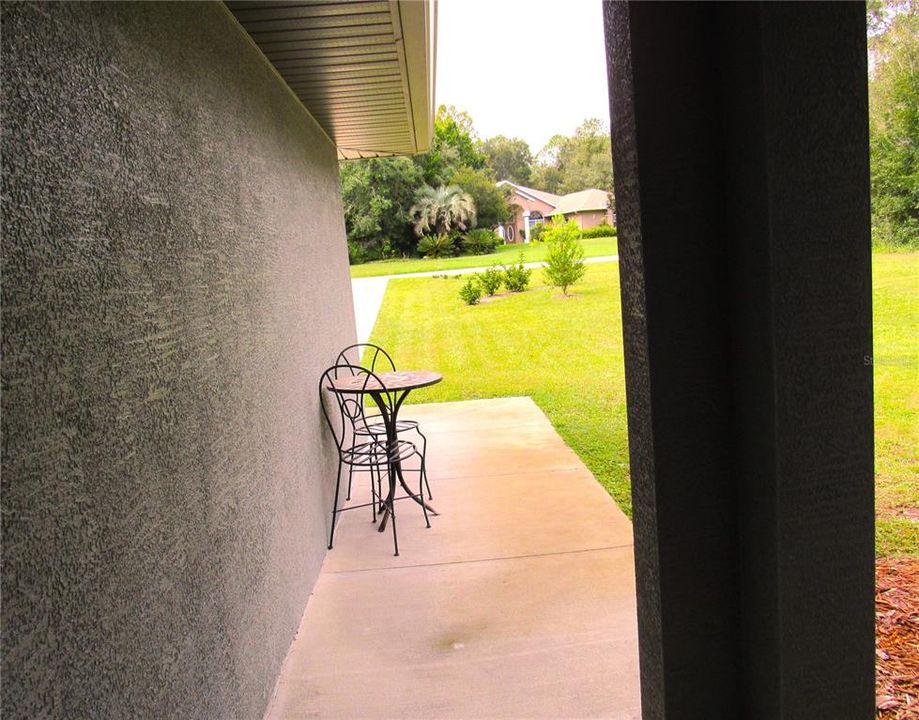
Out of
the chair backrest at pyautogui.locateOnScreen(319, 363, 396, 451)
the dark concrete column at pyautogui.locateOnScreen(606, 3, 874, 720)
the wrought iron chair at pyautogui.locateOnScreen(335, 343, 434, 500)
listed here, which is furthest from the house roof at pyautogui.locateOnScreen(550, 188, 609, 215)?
the dark concrete column at pyautogui.locateOnScreen(606, 3, 874, 720)

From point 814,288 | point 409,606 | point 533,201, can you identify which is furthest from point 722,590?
point 533,201

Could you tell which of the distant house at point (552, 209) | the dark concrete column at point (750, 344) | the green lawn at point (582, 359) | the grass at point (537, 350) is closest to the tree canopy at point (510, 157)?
the distant house at point (552, 209)

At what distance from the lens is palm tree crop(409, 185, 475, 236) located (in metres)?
26.9

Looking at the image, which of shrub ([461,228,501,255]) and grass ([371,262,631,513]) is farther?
shrub ([461,228,501,255])

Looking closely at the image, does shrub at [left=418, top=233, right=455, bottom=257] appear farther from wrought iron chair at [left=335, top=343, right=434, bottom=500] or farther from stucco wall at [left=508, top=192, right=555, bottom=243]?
wrought iron chair at [left=335, top=343, right=434, bottom=500]

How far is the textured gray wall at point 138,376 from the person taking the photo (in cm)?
111

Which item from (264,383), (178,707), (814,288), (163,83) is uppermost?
(163,83)

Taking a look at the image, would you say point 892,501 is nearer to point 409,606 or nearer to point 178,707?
point 409,606

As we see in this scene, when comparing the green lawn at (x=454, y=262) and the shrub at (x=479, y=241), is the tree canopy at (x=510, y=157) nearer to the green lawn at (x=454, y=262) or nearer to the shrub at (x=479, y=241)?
the green lawn at (x=454, y=262)

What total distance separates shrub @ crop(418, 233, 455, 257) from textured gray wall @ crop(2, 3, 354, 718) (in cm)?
2417

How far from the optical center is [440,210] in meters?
27.0

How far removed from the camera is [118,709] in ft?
4.26

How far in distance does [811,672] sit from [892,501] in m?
4.15

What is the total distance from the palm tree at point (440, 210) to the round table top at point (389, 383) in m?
23.2
